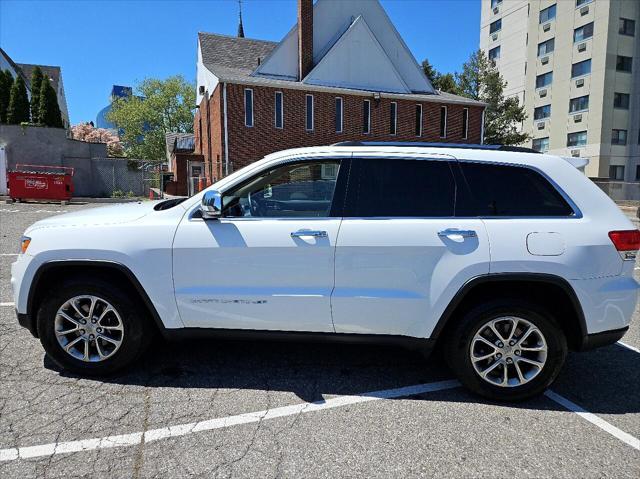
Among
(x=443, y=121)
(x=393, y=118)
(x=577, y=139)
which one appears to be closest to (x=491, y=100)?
(x=577, y=139)

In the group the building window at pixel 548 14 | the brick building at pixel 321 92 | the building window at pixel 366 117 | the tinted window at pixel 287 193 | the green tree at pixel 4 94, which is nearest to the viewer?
the tinted window at pixel 287 193

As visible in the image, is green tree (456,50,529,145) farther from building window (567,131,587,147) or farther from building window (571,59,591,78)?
building window (571,59,591,78)

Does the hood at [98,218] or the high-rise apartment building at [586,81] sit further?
the high-rise apartment building at [586,81]

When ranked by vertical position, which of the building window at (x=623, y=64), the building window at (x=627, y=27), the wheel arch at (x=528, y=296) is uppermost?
the building window at (x=627, y=27)

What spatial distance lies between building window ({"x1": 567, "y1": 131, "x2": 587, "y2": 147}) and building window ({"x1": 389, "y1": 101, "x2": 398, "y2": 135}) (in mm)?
22464

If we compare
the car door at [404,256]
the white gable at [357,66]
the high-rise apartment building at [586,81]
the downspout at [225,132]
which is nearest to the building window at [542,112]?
the high-rise apartment building at [586,81]

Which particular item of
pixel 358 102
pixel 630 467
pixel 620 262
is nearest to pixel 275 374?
pixel 630 467

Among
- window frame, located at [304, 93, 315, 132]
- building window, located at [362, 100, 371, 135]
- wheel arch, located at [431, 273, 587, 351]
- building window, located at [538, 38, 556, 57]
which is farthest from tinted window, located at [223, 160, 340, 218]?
building window, located at [538, 38, 556, 57]

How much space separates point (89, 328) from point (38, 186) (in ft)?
60.1

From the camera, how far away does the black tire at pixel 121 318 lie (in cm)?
311

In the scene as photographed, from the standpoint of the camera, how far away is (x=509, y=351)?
9.69 ft

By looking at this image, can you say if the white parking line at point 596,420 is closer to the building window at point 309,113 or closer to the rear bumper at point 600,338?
the rear bumper at point 600,338

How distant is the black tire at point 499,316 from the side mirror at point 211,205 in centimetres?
190

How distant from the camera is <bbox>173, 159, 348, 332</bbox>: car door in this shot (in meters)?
2.93
